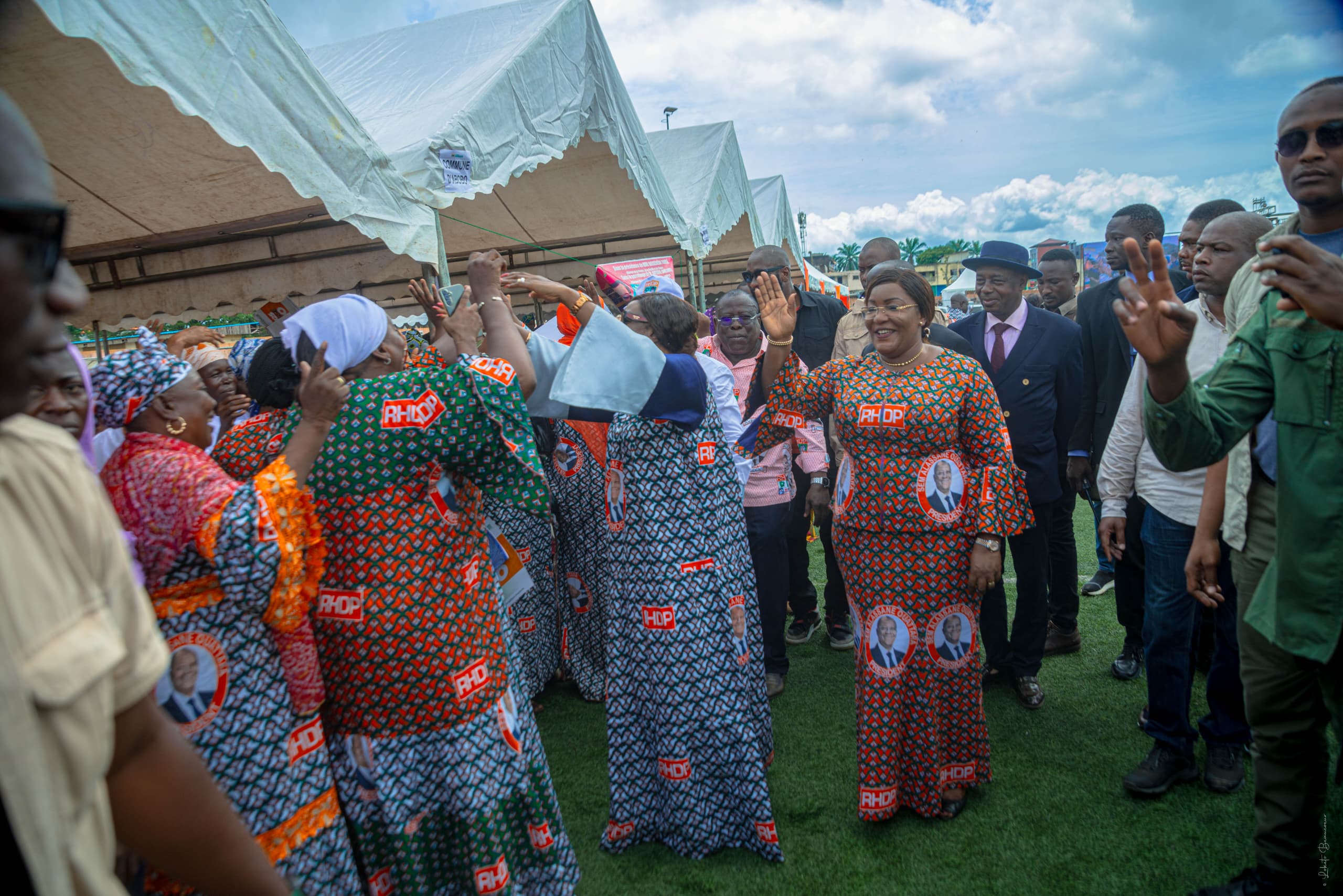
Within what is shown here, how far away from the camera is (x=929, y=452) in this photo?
2693 millimetres

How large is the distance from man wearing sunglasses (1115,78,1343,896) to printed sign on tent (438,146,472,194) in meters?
3.62

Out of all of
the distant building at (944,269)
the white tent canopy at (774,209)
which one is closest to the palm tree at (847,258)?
the distant building at (944,269)

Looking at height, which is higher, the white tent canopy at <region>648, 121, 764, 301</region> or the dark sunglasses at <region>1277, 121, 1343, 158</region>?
the white tent canopy at <region>648, 121, 764, 301</region>

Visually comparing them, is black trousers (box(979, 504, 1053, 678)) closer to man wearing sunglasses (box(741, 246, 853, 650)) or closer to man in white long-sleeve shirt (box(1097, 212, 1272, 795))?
man in white long-sleeve shirt (box(1097, 212, 1272, 795))

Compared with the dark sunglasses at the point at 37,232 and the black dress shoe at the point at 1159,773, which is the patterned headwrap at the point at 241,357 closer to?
the dark sunglasses at the point at 37,232

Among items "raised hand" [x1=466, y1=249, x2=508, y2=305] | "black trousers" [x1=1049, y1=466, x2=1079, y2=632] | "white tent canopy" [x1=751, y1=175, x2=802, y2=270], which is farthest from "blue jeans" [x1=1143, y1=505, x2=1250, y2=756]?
"white tent canopy" [x1=751, y1=175, x2=802, y2=270]

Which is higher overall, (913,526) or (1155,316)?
(1155,316)

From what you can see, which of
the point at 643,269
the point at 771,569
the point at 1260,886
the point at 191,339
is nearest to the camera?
the point at 1260,886

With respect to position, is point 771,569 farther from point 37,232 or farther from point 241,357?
point 37,232

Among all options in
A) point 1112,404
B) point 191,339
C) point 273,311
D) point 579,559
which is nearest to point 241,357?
point 191,339

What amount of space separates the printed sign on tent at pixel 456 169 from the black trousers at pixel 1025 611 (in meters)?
3.64

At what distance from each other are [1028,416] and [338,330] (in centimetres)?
334

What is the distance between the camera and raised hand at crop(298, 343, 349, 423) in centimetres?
180

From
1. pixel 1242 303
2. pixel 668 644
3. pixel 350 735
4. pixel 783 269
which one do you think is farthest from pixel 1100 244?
pixel 350 735
